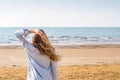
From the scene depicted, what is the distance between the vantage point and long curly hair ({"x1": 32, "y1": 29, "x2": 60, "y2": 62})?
4.75 meters

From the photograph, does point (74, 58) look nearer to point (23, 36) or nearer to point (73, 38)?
point (23, 36)

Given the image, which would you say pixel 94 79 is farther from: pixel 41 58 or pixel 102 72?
pixel 41 58

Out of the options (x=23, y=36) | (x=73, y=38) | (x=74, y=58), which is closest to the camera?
(x=23, y=36)

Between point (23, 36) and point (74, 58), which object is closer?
point (23, 36)

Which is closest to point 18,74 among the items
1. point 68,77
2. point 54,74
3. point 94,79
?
point 68,77

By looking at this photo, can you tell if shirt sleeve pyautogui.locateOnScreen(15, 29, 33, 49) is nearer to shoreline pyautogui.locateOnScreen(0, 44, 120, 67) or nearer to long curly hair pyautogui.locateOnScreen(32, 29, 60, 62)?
long curly hair pyautogui.locateOnScreen(32, 29, 60, 62)

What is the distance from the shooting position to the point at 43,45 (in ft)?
15.6

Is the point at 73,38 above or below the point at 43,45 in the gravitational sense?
below

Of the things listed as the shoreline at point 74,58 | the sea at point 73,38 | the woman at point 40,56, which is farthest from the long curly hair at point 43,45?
the shoreline at point 74,58

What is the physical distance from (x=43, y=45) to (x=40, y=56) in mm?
160

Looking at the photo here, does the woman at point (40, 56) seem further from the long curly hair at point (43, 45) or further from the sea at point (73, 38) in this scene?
the sea at point (73, 38)

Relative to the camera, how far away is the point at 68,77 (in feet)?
41.0

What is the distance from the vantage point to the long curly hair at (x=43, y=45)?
4754 millimetres

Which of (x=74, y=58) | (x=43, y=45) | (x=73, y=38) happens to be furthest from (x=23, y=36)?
(x=73, y=38)
